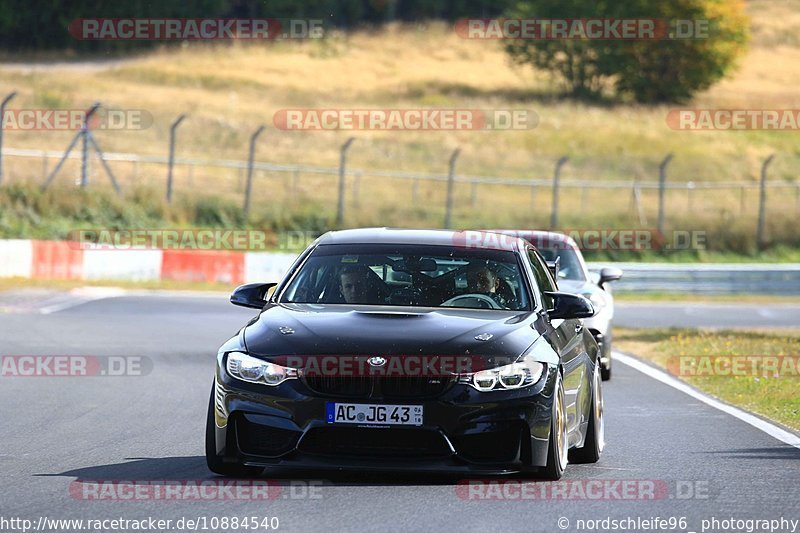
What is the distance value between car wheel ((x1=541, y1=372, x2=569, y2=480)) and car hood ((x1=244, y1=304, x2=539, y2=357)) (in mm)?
323

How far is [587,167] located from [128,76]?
1124 inches

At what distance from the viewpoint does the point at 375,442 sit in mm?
8133

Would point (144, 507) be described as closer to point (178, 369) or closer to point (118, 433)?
point (118, 433)

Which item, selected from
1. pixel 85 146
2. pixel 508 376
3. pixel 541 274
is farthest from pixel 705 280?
pixel 508 376

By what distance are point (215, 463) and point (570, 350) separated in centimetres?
214

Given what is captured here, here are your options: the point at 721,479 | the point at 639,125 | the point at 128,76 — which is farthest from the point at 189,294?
the point at 128,76

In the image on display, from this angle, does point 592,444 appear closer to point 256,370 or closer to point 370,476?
point 370,476

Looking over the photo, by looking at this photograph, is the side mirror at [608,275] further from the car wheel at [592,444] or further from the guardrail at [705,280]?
the guardrail at [705,280]

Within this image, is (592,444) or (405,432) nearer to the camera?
(405,432)

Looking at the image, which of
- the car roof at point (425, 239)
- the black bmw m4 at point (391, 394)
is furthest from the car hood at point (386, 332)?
the car roof at point (425, 239)

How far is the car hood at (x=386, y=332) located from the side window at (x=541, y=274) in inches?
32.8

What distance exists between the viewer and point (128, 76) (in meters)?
77.2

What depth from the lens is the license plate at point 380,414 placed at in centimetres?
807

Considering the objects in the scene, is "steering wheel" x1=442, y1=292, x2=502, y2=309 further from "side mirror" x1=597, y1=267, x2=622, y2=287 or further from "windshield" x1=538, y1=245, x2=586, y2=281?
"side mirror" x1=597, y1=267, x2=622, y2=287
